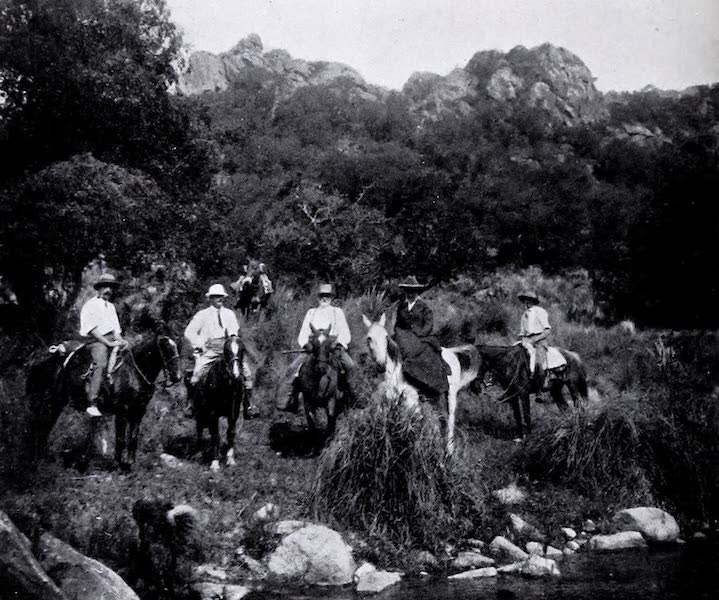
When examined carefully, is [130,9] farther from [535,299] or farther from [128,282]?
[535,299]

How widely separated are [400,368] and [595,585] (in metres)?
4.15

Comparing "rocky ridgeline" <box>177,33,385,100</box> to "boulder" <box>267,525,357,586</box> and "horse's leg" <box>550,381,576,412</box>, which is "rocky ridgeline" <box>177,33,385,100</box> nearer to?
"horse's leg" <box>550,381,576,412</box>

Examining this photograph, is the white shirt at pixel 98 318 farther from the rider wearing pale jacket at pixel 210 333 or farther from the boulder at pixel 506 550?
the boulder at pixel 506 550

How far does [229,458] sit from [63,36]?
9092 mm

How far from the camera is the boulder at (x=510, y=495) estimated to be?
8.02 metres

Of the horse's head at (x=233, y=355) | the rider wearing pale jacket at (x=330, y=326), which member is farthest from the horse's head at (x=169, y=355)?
the rider wearing pale jacket at (x=330, y=326)

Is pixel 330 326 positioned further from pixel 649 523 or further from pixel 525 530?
pixel 649 523

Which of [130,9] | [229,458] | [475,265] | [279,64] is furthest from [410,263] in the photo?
[279,64]

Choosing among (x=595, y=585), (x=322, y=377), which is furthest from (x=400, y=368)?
(x=595, y=585)

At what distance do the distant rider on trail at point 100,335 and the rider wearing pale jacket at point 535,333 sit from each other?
6349 millimetres

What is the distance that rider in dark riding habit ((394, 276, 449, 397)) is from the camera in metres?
9.69

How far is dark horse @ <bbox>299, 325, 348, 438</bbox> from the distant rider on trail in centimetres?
246

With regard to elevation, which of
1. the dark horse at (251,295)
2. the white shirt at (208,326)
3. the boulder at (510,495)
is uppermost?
the dark horse at (251,295)

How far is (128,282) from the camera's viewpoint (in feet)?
50.9
